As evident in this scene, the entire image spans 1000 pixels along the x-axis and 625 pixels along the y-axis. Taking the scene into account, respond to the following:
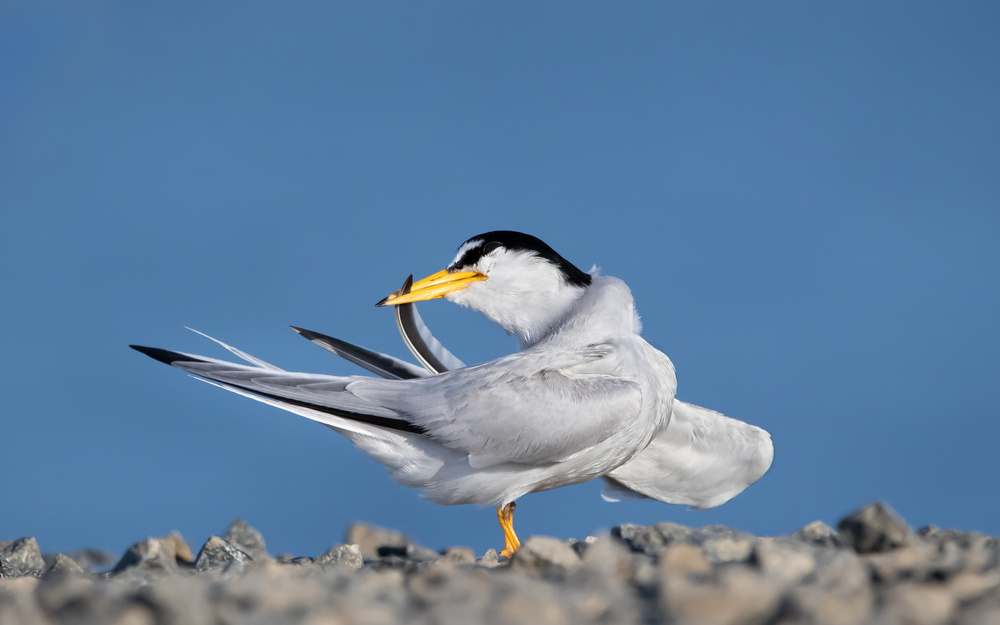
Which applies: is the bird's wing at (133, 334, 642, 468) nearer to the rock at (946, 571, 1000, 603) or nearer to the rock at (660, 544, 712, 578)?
the rock at (660, 544, 712, 578)

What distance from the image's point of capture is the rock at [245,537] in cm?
531

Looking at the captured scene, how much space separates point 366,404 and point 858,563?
2.75 meters

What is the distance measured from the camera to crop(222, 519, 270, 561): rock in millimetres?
5312

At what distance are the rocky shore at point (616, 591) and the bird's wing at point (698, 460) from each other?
1.88 m

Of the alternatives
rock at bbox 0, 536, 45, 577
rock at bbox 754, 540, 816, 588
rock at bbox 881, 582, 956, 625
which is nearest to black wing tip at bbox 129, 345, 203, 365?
rock at bbox 0, 536, 45, 577

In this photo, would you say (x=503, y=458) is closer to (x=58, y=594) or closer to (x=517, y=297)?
(x=517, y=297)

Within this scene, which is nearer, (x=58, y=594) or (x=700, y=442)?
(x=58, y=594)

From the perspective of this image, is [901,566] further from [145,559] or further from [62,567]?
[62,567]

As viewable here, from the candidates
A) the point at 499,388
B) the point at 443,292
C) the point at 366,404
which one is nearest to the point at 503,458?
the point at 499,388

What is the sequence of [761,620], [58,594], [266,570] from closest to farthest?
[761,620] < [58,594] < [266,570]

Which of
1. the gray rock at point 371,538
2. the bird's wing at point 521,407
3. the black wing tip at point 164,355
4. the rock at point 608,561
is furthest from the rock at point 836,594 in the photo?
the gray rock at point 371,538

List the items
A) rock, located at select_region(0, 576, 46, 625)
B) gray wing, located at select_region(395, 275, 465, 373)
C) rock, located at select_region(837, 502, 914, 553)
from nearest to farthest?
rock, located at select_region(0, 576, 46, 625)
rock, located at select_region(837, 502, 914, 553)
gray wing, located at select_region(395, 275, 465, 373)

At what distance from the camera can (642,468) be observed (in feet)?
19.2

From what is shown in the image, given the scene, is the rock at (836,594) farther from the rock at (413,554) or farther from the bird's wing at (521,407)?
the rock at (413,554)
